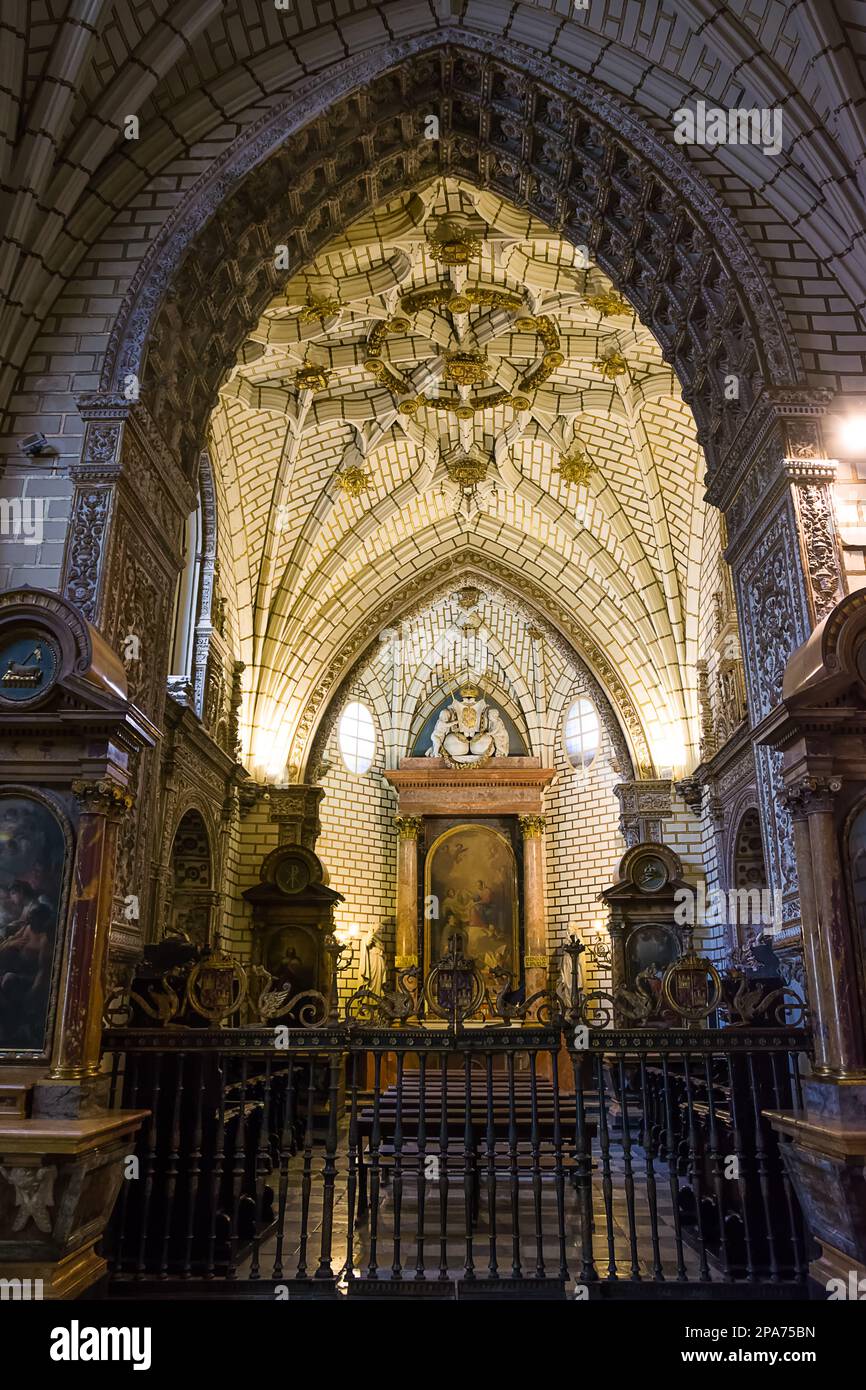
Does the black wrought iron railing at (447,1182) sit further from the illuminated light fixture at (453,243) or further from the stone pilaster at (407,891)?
the stone pilaster at (407,891)

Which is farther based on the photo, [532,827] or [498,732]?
[498,732]

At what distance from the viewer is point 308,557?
16.7m

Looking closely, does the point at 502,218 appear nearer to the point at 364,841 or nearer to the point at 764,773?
the point at 764,773

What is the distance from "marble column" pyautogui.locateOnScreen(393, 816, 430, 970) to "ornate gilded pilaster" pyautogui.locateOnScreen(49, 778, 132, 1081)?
45.2ft

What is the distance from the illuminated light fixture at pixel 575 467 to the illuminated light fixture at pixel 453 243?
4.50 m

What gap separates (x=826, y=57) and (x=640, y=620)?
34.0 feet

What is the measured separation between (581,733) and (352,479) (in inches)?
293

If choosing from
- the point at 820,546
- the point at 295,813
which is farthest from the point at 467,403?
the point at 820,546

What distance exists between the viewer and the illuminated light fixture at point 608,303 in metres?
12.4

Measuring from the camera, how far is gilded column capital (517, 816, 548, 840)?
19719 millimetres

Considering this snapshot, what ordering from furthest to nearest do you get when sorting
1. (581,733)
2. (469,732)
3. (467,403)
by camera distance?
(469,732) < (581,733) < (467,403)

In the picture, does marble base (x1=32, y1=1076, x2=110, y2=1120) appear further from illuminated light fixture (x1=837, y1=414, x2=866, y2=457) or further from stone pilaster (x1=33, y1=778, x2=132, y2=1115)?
illuminated light fixture (x1=837, y1=414, x2=866, y2=457)

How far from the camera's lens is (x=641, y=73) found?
8203mm

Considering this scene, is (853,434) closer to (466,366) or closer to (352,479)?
(466,366)
